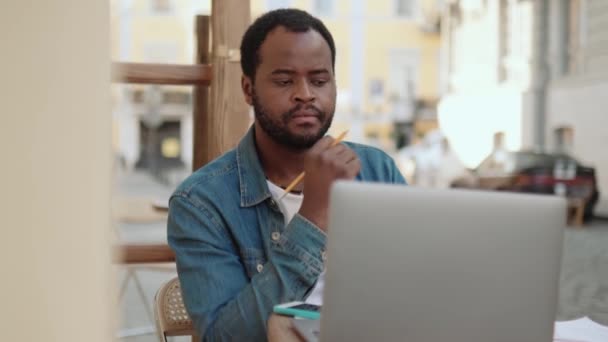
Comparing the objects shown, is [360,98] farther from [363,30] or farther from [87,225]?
[87,225]

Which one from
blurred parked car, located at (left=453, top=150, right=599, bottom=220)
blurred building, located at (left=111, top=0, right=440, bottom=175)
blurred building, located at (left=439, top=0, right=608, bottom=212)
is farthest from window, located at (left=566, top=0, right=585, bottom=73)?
blurred building, located at (left=111, top=0, right=440, bottom=175)

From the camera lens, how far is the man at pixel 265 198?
1.49 meters

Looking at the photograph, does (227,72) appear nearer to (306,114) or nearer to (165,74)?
(165,74)

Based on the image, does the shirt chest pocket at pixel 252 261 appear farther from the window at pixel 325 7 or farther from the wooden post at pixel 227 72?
the window at pixel 325 7

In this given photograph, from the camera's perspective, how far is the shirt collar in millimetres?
1767

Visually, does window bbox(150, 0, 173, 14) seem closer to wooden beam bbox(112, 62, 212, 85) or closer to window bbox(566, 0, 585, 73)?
window bbox(566, 0, 585, 73)

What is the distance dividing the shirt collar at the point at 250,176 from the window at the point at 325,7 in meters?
38.8

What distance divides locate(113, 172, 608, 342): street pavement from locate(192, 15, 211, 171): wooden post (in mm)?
264

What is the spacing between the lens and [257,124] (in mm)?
1901

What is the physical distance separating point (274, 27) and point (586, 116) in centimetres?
2030

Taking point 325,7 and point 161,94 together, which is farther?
point 325,7

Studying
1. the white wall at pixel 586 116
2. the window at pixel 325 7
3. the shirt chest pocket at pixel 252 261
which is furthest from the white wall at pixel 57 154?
the window at pixel 325 7

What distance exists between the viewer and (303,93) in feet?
5.71

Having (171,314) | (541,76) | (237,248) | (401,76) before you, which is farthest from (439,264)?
(401,76)
